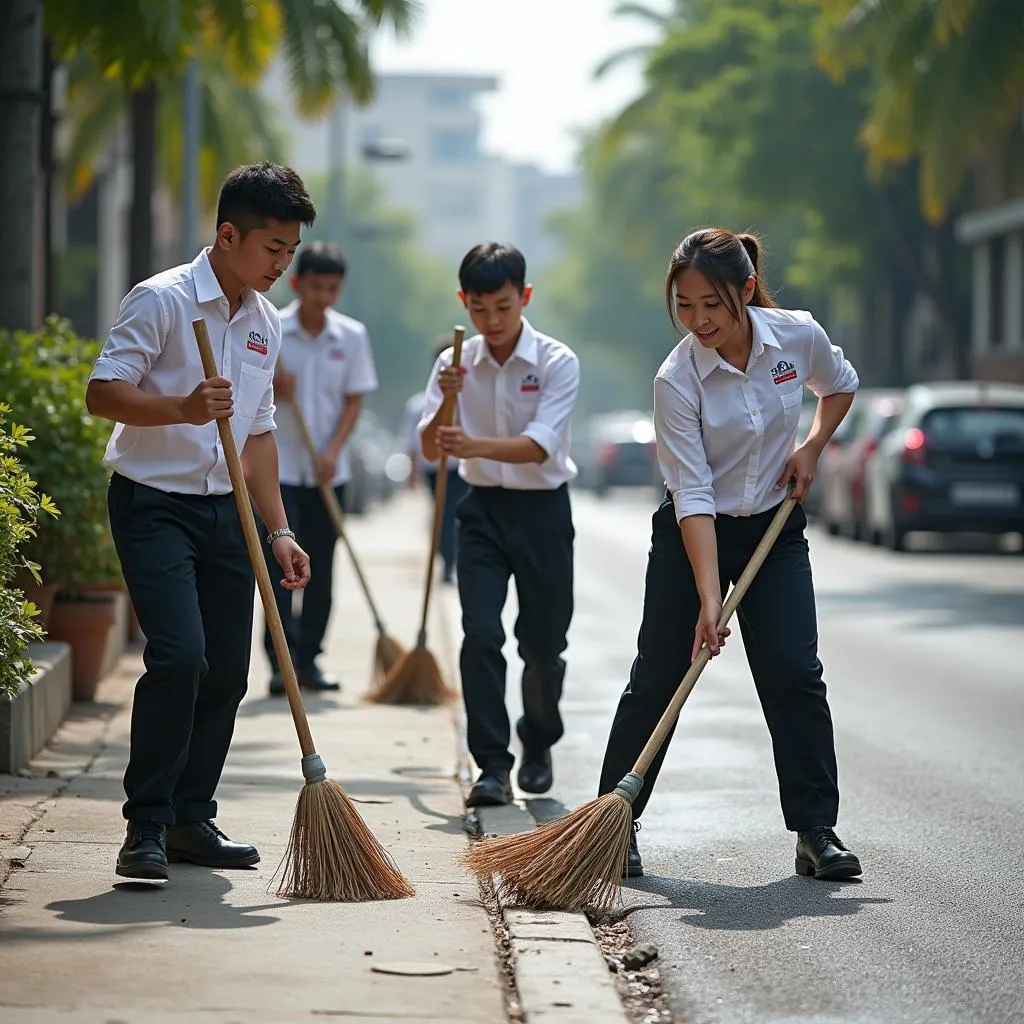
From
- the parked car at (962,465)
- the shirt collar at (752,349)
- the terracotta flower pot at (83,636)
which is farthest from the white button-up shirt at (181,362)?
the parked car at (962,465)

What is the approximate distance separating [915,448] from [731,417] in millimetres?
15841

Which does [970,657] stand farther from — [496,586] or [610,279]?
[610,279]

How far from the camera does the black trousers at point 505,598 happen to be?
7328 millimetres

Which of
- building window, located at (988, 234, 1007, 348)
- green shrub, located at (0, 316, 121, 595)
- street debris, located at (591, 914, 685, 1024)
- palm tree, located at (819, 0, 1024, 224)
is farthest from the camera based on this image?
building window, located at (988, 234, 1007, 348)

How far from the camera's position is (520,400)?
7.57 m

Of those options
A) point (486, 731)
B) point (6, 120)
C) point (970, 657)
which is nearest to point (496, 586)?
point (486, 731)

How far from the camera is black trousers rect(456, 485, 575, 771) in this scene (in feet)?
24.0

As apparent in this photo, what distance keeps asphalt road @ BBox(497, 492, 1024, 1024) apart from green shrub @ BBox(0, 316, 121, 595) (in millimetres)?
2216

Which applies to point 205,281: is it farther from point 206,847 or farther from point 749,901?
point 749,901

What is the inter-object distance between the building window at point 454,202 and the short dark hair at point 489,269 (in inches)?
5653

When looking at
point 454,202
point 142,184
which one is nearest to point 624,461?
point 142,184

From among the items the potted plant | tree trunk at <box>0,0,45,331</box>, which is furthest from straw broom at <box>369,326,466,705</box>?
tree trunk at <box>0,0,45,331</box>

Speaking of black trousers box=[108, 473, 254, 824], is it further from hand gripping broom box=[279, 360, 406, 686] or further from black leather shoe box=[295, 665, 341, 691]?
black leather shoe box=[295, 665, 341, 691]

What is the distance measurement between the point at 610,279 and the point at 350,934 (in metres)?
71.7
